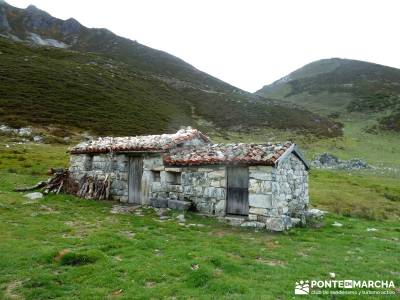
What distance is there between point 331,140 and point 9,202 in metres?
50.4

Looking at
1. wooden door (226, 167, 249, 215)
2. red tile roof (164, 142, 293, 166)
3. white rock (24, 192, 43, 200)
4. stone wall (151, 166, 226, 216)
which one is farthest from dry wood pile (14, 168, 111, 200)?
wooden door (226, 167, 249, 215)

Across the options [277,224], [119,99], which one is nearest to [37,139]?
[119,99]

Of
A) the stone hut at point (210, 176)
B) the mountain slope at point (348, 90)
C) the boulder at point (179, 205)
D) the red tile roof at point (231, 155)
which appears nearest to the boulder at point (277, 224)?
the stone hut at point (210, 176)

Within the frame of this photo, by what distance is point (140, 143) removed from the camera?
1753 centimetres

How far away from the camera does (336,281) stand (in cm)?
831

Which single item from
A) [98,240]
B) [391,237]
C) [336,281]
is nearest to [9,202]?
[98,240]

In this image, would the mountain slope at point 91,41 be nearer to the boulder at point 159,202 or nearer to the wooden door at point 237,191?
the boulder at point 159,202

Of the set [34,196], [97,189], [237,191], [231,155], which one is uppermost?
[231,155]

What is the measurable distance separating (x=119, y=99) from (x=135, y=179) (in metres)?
43.5

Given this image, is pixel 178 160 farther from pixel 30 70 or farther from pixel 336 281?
pixel 30 70

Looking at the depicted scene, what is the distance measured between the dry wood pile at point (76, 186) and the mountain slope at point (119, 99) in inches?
929

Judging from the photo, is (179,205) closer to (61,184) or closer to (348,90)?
(61,184)

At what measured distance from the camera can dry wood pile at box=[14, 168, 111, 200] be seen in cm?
1839

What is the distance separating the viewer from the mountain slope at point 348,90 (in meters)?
83.8
